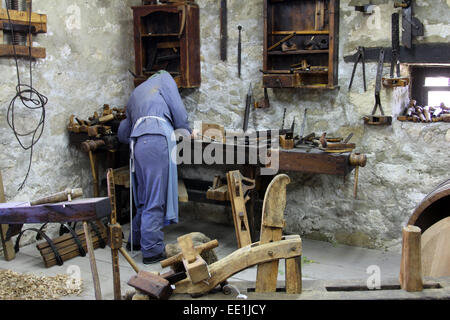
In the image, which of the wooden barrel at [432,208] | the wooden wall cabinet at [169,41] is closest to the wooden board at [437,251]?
the wooden barrel at [432,208]

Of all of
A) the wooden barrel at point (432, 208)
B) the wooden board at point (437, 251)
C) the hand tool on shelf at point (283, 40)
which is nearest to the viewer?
the wooden board at point (437, 251)

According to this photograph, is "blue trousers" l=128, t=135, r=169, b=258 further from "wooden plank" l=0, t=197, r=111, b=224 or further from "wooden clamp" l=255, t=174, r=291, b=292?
"wooden clamp" l=255, t=174, r=291, b=292

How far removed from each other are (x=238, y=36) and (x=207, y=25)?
39cm

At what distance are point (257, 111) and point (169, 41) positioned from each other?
129 centimetres

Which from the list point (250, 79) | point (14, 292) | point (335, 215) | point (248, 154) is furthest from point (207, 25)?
point (14, 292)

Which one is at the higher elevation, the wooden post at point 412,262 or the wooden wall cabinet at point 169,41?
the wooden wall cabinet at point 169,41

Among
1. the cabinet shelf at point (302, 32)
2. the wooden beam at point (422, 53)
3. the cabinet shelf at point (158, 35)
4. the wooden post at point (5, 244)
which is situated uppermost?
the cabinet shelf at point (158, 35)

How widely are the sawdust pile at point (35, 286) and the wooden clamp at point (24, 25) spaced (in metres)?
1.93

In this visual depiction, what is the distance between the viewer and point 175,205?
453 centimetres

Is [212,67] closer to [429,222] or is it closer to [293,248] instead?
[429,222]

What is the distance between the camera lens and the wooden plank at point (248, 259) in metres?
2.16

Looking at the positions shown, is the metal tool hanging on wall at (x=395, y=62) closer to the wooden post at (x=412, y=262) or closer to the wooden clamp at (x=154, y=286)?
the wooden post at (x=412, y=262)

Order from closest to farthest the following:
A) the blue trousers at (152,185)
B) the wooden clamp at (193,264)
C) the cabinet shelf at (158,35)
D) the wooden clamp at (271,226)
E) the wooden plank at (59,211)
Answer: the wooden clamp at (193,264) → the wooden clamp at (271,226) → the wooden plank at (59,211) → the blue trousers at (152,185) → the cabinet shelf at (158,35)

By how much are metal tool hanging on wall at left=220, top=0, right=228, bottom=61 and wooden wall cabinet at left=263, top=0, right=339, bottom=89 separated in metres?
0.55
